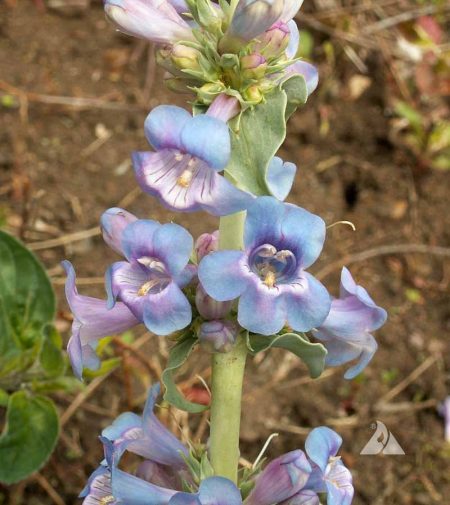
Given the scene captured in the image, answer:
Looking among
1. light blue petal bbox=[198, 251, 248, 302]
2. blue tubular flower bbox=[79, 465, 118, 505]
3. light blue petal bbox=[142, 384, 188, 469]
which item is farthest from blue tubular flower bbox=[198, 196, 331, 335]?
blue tubular flower bbox=[79, 465, 118, 505]

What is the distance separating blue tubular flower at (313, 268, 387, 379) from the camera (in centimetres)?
173

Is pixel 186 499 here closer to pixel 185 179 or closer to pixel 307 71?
pixel 185 179

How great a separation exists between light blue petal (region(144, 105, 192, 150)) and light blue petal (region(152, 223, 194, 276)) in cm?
15

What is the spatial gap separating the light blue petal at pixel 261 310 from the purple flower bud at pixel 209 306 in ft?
0.36

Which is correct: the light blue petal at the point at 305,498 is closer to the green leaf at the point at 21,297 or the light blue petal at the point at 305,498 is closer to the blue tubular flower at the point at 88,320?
the blue tubular flower at the point at 88,320

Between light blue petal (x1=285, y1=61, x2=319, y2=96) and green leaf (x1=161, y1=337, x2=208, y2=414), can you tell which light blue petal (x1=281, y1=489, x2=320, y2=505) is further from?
light blue petal (x1=285, y1=61, x2=319, y2=96)

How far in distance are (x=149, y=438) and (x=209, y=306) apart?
37cm

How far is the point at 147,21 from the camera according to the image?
164 cm

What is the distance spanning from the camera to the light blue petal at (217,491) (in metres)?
1.55

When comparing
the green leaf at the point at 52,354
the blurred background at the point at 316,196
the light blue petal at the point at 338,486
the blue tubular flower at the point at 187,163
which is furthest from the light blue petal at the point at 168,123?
the blurred background at the point at 316,196

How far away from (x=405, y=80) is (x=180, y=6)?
281cm

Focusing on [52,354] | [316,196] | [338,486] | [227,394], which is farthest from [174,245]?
[316,196]

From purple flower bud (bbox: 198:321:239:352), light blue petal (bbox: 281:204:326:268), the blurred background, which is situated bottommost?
the blurred background

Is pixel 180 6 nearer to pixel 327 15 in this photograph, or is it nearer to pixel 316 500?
pixel 316 500
